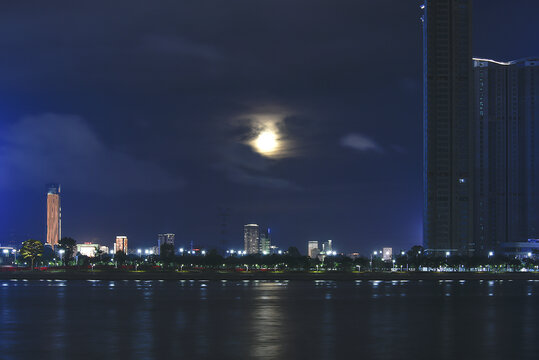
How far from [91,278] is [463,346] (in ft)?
421

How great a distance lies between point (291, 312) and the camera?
57625 millimetres

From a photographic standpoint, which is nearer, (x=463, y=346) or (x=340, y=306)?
(x=463, y=346)

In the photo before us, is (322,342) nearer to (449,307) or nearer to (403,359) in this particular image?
(403,359)

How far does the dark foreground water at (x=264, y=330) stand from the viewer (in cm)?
3422

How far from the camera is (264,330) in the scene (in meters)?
43.7

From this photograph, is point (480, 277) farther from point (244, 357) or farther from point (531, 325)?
point (244, 357)

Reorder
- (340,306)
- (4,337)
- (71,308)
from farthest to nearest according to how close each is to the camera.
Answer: (340,306) → (71,308) → (4,337)

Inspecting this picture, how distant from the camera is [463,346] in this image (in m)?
37.2

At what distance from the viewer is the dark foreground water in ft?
112

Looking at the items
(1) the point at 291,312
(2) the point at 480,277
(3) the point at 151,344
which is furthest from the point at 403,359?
(2) the point at 480,277

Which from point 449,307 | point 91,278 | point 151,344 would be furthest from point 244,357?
point 91,278

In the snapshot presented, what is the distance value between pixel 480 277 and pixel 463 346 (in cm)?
14939

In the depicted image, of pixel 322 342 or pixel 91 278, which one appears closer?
pixel 322 342

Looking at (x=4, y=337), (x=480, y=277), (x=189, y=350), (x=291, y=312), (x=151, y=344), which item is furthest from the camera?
(x=480, y=277)
